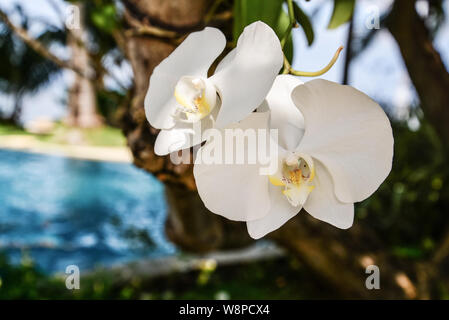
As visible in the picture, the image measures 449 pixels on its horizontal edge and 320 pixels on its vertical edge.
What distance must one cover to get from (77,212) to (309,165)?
127 inches

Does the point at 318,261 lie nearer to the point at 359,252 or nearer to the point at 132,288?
the point at 359,252

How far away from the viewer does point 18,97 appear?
6.45m

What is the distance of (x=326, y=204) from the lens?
0.79 ft

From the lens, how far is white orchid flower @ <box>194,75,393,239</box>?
0.22 metres

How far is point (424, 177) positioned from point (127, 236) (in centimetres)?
147

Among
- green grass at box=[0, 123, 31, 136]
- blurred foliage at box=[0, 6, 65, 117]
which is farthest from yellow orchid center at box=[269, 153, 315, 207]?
blurred foliage at box=[0, 6, 65, 117]

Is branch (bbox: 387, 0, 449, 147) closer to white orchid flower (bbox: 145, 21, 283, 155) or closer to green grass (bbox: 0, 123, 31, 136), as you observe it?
white orchid flower (bbox: 145, 21, 283, 155)

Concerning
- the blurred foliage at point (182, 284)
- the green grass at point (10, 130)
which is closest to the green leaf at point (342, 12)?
the blurred foliage at point (182, 284)

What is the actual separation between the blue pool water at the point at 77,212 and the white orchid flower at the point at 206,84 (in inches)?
68.2

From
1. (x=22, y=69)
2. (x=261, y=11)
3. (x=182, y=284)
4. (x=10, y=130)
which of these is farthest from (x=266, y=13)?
(x=22, y=69)

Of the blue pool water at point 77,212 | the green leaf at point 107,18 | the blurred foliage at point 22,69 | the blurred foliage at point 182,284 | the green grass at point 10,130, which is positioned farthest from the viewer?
the blurred foliage at point 22,69

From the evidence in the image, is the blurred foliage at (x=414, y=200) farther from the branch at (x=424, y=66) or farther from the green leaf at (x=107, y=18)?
the green leaf at (x=107, y=18)

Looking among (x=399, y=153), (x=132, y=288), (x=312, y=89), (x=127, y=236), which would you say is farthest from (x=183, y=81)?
(x=127, y=236)

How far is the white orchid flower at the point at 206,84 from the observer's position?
203 mm
